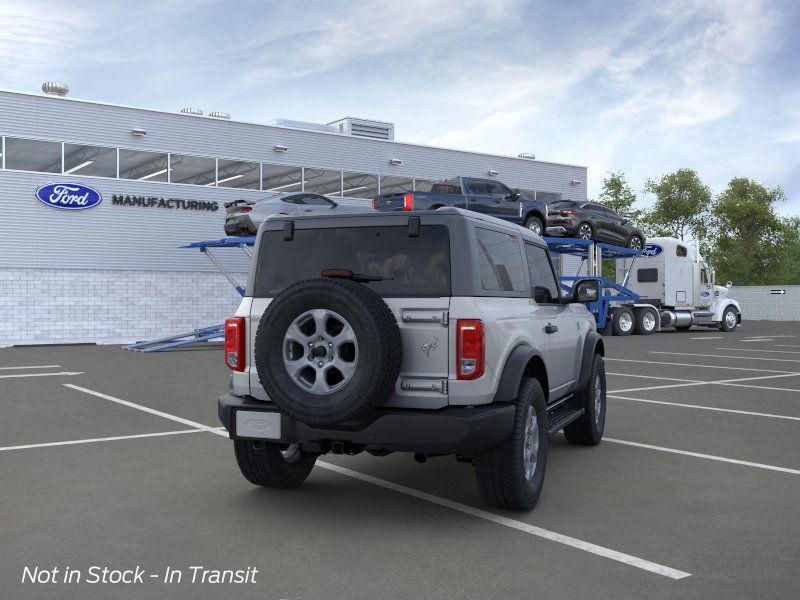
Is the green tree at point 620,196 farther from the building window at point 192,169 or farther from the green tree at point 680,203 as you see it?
the building window at point 192,169

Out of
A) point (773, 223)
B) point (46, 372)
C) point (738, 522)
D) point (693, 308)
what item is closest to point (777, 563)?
point (738, 522)

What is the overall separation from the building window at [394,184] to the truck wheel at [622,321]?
9.22m

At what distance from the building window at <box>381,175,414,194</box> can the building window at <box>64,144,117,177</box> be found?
407 inches

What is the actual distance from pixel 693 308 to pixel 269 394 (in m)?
28.8

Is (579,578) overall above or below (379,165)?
below

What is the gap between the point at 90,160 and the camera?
26297 millimetres

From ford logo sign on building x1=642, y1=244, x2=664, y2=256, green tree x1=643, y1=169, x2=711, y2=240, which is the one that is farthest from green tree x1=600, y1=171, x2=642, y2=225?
ford logo sign on building x1=642, y1=244, x2=664, y2=256

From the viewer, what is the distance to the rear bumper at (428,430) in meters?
4.84

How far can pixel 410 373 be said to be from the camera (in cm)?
A: 502

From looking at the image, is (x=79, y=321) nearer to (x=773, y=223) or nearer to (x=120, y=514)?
(x=120, y=514)

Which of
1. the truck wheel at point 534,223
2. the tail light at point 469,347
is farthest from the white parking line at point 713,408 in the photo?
the truck wheel at point 534,223

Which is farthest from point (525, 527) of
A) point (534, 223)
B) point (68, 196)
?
point (68, 196)

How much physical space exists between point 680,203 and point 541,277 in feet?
208

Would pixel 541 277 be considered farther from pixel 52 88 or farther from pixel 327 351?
pixel 52 88
